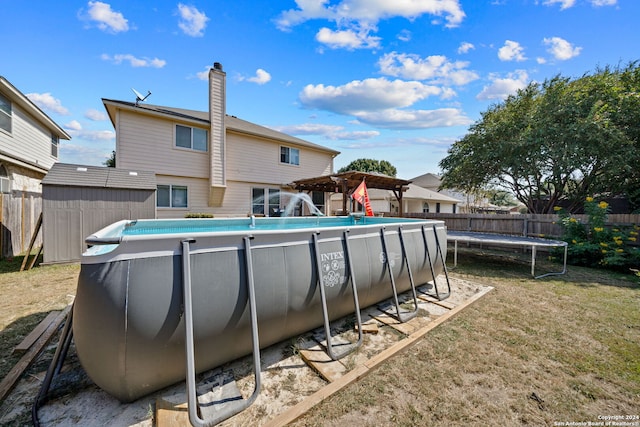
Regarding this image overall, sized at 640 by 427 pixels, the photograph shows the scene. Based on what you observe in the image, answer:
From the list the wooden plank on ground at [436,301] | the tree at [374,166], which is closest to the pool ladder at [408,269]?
the wooden plank on ground at [436,301]

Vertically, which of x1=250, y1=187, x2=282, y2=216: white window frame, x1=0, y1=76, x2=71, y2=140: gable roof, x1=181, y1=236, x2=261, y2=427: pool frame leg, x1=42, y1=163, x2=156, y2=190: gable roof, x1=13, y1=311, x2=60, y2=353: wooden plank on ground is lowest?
x1=13, y1=311, x2=60, y2=353: wooden plank on ground

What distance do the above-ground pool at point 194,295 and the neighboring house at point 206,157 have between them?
881cm

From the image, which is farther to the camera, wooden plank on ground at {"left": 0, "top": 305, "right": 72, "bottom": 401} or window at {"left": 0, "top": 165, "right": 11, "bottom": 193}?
window at {"left": 0, "top": 165, "right": 11, "bottom": 193}

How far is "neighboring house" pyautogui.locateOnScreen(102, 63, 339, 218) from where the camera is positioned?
30.2 feet

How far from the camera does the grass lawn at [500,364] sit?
1.92 metres

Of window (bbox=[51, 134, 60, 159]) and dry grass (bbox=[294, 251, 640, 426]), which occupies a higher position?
window (bbox=[51, 134, 60, 159])

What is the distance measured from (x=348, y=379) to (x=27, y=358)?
297 cm

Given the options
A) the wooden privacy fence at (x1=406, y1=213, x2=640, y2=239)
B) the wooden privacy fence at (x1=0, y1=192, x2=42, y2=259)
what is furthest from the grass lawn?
the wooden privacy fence at (x1=406, y1=213, x2=640, y2=239)

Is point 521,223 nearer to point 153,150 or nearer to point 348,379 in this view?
point 348,379

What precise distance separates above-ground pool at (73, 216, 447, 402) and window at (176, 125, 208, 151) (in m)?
9.16

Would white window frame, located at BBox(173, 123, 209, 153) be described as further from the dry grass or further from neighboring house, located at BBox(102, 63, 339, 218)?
the dry grass

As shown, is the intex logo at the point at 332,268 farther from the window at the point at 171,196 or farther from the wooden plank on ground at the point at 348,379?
the window at the point at 171,196

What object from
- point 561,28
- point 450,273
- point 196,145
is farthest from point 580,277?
point 196,145

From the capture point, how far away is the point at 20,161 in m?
8.33
